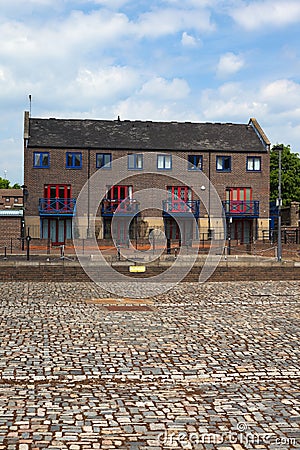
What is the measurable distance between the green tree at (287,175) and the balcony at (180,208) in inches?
668

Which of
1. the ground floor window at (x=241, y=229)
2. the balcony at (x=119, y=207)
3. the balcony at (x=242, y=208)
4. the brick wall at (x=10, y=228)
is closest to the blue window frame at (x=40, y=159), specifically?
the balcony at (x=119, y=207)

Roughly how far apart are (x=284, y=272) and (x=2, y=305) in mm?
12006

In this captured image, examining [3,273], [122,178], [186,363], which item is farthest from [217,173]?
[186,363]

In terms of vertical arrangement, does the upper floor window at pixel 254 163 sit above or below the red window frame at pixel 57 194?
above

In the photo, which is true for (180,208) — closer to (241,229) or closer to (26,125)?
(241,229)

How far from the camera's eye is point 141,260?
23203mm

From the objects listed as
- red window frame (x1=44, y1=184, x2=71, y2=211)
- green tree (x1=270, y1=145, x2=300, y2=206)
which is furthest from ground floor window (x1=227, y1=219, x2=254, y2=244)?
green tree (x1=270, y1=145, x2=300, y2=206)

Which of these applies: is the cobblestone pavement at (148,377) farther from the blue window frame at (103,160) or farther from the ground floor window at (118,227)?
the blue window frame at (103,160)

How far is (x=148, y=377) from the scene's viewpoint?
7680 mm

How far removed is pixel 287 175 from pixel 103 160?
22.4 meters

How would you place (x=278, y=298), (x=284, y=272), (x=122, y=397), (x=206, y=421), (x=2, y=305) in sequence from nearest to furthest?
1. (x=206, y=421)
2. (x=122, y=397)
3. (x=2, y=305)
4. (x=278, y=298)
5. (x=284, y=272)

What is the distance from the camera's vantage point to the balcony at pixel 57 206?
41.2 meters

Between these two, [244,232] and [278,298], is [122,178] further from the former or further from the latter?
[278,298]

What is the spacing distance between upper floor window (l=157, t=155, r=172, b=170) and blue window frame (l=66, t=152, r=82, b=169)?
5856 mm
